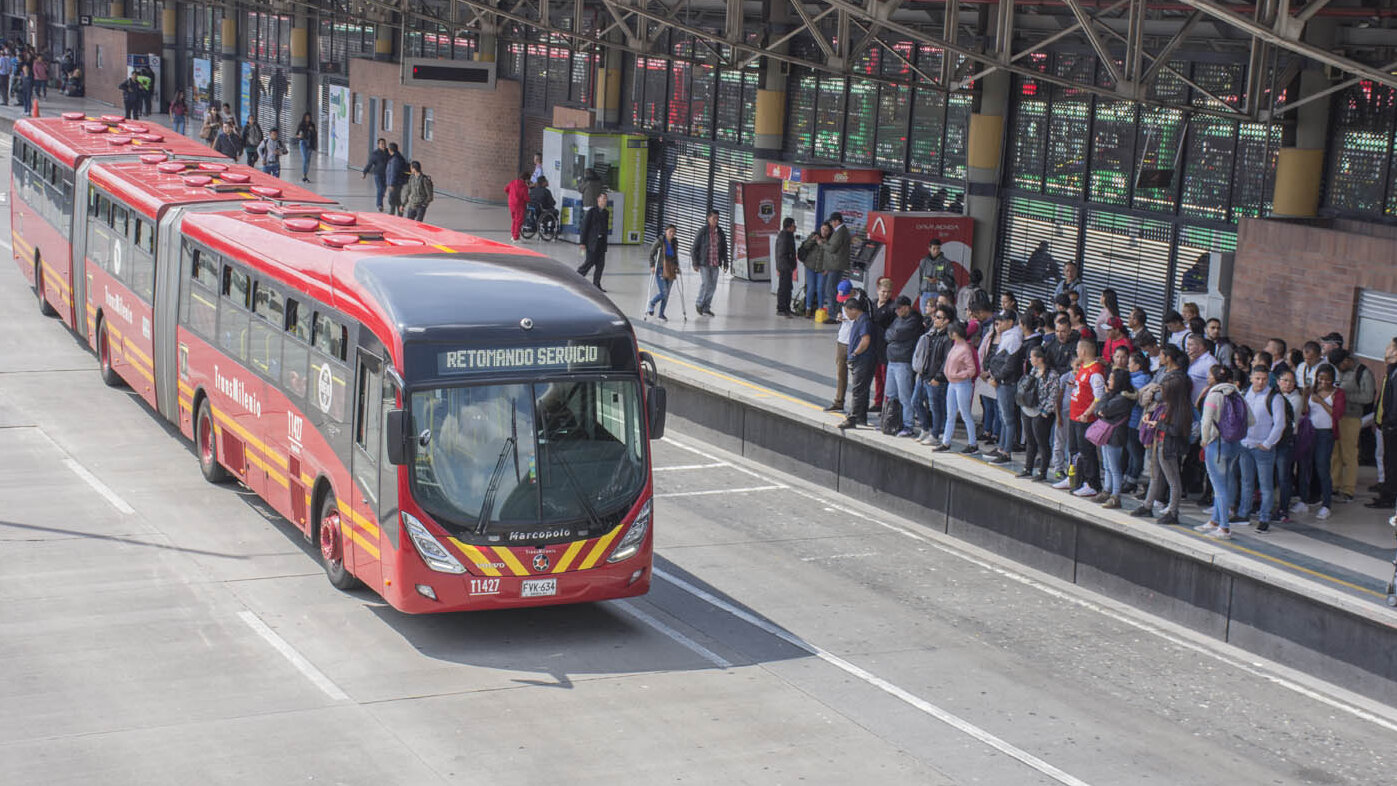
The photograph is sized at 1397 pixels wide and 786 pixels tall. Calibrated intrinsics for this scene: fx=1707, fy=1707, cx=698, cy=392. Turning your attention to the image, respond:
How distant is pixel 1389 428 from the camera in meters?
16.1

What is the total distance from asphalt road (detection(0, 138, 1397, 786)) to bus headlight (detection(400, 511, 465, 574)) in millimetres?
682

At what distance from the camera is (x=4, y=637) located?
12.3 metres

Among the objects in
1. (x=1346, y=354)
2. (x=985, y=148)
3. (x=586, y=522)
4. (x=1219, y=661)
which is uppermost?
(x=985, y=148)

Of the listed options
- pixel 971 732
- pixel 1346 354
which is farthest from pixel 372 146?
pixel 971 732

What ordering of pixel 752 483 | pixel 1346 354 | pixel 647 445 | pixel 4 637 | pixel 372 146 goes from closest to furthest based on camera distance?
1. pixel 4 637
2. pixel 647 445
3. pixel 1346 354
4. pixel 752 483
5. pixel 372 146

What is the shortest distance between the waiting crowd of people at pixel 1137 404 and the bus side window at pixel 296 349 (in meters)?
6.47

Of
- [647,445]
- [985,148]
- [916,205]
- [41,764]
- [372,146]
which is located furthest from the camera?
[372,146]

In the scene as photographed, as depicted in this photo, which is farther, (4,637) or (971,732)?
(4,637)

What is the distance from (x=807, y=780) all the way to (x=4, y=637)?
601cm

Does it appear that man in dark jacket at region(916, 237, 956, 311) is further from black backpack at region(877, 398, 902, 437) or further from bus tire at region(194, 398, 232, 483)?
bus tire at region(194, 398, 232, 483)

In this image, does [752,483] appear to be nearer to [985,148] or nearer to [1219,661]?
[1219,661]

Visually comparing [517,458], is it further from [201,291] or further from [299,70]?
[299,70]

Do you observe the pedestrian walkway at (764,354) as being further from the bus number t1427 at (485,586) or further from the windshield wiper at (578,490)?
the bus number t1427 at (485,586)

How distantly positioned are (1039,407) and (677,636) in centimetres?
502
